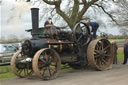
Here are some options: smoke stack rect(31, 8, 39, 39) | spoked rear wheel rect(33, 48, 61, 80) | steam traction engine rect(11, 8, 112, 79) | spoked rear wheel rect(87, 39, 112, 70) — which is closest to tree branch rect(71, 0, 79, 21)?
steam traction engine rect(11, 8, 112, 79)

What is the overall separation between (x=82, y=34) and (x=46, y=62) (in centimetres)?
277

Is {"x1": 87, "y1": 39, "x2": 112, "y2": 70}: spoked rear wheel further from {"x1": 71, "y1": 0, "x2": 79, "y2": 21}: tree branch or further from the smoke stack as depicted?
{"x1": 71, "y1": 0, "x2": 79, "y2": 21}: tree branch

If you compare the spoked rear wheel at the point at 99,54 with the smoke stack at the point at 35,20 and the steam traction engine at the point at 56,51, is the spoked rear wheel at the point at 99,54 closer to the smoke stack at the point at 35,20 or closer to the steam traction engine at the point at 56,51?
the steam traction engine at the point at 56,51

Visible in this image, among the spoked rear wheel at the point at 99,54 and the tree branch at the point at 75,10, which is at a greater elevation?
the tree branch at the point at 75,10

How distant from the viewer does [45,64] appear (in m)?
7.74

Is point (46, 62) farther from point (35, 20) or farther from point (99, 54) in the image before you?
point (99, 54)

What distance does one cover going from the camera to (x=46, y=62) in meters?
7.76

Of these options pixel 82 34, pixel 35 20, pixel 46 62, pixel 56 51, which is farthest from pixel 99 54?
pixel 35 20

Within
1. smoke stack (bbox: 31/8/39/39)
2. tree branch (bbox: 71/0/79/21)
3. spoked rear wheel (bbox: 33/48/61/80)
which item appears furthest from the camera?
tree branch (bbox: 71/0/79/21)

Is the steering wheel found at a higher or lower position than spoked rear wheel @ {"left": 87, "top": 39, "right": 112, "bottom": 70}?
higher

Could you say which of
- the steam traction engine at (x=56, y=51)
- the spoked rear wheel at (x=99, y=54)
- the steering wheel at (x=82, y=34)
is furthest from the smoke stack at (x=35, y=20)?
the spoked rear wheel at (x=99, y=54)

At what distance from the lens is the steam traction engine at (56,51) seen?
25.7ft

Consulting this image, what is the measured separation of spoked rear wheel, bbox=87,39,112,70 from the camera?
9414 millimetres

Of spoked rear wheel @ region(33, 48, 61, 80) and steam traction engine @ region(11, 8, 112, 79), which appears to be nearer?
spoked rear wheel @ region(33, 48, 61, 80)
